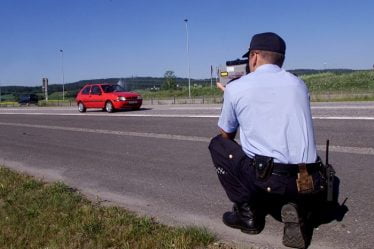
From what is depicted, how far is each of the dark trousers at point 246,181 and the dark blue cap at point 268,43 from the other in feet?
2.93

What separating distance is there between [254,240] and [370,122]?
8783 millimetres

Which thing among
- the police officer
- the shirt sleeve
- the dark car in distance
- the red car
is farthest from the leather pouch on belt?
the dark car in distance

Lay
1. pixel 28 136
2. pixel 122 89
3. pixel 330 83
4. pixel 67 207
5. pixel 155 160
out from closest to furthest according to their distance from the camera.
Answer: pixel 67 207 < pixel 155 160 < pixel 28 136 < pixel 122 89 < pixel 330 83

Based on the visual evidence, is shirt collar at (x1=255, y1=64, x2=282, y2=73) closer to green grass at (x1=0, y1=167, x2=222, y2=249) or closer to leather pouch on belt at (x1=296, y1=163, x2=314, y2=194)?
leather pouch on belt at (x1=296, y1=163, x2=314, y2=194)

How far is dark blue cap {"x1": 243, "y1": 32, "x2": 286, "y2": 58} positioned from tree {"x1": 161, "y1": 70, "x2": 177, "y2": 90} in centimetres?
7310

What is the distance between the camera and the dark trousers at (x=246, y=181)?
4066 mm

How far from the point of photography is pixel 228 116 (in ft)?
14.4

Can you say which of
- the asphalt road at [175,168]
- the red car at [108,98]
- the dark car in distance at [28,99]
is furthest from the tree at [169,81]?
the asphalt road at [175,168]

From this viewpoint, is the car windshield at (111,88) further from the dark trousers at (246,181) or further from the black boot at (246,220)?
the dark trousers at (246,181)

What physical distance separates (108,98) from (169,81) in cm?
5215

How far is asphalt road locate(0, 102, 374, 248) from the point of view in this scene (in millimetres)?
4723

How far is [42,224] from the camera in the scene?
5.14 m

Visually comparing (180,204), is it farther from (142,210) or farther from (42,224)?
(42,224)

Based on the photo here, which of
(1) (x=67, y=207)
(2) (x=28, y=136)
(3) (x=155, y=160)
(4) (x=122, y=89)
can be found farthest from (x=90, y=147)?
(4) (x=122, y=89)
